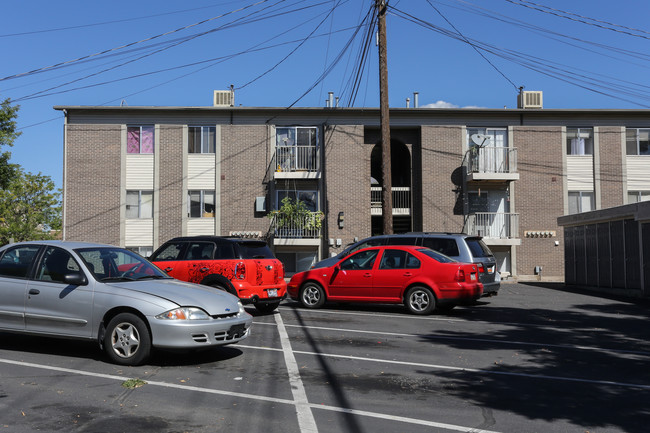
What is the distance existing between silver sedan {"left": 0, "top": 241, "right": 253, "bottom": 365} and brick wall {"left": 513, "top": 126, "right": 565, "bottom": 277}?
22.6m

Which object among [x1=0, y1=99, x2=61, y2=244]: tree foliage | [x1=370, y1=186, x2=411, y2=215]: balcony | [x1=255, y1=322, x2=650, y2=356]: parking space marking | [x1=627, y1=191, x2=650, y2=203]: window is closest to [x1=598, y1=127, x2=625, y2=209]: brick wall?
[x1=627, y1=191, x2=650, y2=203]: window

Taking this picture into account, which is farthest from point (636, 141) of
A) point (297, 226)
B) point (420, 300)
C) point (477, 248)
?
point (420, 300)

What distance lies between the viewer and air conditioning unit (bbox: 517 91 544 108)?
2823cm

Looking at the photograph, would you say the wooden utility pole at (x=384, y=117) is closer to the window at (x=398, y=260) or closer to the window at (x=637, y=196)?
the window at (x=398, y=260)

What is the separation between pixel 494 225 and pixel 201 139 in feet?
48.1

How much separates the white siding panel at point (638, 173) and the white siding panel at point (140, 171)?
23252 millimetres

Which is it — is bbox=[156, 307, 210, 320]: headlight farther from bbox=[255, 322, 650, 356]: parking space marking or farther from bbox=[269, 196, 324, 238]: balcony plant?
bbox=[269, 196, 324, 238]: balcony plant

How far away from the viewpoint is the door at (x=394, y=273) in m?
12.6

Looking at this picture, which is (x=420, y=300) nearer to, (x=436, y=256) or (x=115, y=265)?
(x=436, y=256)

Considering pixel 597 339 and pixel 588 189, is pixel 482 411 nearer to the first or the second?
pixel 597 339

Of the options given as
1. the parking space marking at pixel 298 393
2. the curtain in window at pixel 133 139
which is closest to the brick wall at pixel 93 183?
the curtain in window at pixel 133 139

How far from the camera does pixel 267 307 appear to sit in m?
12.7

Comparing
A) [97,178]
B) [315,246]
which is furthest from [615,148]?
[97,178]

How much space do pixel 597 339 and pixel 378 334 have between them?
3732mm
